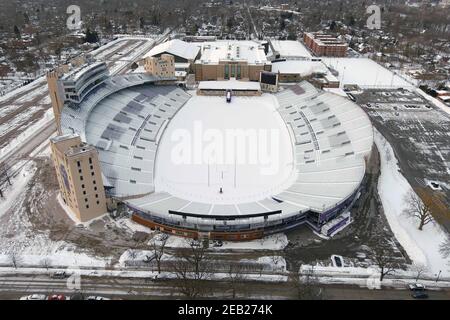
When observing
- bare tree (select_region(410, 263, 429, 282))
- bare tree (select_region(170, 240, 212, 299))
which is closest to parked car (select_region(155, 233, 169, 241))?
bare tree (select_region(170, 240, 212, 299))

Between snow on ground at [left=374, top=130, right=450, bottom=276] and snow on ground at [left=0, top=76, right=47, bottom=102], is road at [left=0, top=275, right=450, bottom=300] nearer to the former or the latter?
Result: snow on ground at [left=374, top=130, right=450, bottom=276]

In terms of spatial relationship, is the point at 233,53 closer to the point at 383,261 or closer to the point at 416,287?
Result: the point at 383,261

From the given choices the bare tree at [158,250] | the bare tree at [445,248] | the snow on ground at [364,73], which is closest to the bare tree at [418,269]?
the bare tree at [445,248]

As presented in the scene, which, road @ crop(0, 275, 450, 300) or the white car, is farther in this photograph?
road @ crop(0, 275, 450, 300)

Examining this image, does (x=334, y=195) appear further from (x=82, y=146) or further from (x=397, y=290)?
(x=82, y=146)

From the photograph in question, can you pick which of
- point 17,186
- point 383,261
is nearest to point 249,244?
point 383,261
